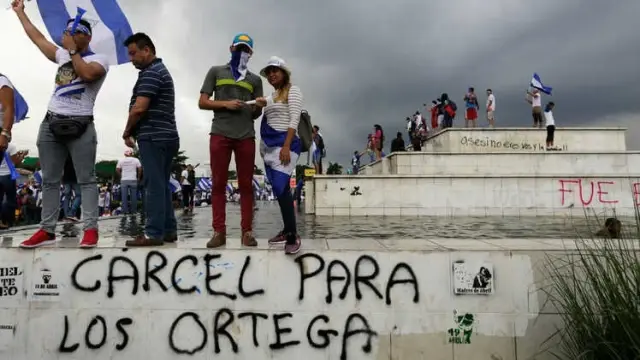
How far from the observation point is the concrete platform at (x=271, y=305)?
325cm

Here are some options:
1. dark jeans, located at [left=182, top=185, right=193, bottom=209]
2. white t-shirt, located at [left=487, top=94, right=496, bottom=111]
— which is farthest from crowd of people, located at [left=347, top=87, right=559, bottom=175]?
dark jeans, located at [left=182, top=185, right=193, bottom=209]

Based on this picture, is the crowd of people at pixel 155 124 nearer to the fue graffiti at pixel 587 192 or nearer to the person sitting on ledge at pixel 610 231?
the person sitting on ledge at pixel 610 231

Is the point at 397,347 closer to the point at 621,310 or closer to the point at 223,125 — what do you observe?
the point at 621,310

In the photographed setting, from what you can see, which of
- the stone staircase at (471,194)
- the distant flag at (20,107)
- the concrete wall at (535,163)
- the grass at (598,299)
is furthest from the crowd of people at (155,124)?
the concrete wall at (535,163)

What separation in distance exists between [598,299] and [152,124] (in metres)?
3.86

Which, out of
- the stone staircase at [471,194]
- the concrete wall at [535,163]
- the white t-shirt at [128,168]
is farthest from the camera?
the concrete wall at [535,163]

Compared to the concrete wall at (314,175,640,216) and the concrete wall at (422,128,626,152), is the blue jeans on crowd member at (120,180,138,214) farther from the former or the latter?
the concrete wall at (422,128,626,152)

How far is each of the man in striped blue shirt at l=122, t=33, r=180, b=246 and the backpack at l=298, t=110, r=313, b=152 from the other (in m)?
1.23

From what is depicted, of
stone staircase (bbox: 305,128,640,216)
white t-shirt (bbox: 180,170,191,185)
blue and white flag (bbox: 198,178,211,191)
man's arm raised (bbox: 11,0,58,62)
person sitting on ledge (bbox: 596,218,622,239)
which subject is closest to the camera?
person sitting on ledge (bbox: 596,218,622,239)

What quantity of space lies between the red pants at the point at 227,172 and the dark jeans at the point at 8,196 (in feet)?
16.2

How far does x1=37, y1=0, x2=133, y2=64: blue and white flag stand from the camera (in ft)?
14.6

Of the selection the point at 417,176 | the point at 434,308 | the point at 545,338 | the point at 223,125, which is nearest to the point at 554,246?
the point at 545,338

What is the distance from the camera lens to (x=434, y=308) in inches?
129

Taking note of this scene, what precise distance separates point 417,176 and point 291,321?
31.7ft
